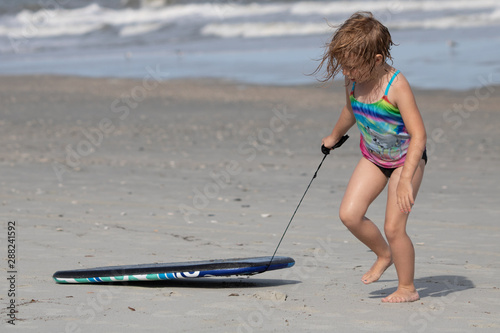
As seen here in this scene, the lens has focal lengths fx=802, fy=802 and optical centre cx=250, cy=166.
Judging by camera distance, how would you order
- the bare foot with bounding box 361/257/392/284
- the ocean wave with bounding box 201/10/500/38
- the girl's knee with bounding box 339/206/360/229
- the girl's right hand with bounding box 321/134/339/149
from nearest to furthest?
the girl's knee with bounding box 339/206/360/229 → the bare foot with bounding box 361/257/392/284 → the girl's right hand with bounding box 321/134/339/149 → the ocean wave with bounding box 201/10/500/38

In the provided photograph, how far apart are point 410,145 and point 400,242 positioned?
20.2 inches

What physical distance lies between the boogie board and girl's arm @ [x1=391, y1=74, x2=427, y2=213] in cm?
82

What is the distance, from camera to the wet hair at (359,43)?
12.5 feet

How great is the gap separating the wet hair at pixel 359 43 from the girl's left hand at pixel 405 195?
57 centimetres

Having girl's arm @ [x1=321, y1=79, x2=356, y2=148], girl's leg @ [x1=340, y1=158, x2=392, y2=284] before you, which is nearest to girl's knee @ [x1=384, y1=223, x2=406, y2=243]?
girl's leg @ [x1=340, y1=158, x2=392, y2=284]

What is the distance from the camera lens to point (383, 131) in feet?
13.1

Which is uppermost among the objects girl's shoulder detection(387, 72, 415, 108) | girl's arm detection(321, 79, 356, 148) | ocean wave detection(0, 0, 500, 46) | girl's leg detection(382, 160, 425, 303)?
girl's shoulder detection(387, 72, 415, 108)

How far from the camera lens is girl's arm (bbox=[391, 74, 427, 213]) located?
12.5 feet

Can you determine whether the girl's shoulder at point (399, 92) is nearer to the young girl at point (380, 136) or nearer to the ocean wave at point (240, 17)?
the young girl at point (380, 136)

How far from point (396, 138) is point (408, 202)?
0.36m

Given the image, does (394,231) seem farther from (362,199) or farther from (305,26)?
(305,26)

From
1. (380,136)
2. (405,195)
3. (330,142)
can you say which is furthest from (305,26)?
(405,195)

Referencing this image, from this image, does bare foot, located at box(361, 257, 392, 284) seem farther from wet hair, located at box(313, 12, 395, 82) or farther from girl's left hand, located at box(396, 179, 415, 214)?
wet hair, located at box(313, 12, 395, 82)

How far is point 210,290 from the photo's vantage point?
425 centimetres
